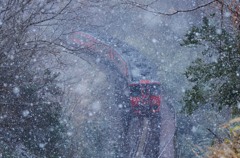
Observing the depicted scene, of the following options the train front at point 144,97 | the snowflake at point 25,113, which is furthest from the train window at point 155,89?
the snowflake at point 25,113

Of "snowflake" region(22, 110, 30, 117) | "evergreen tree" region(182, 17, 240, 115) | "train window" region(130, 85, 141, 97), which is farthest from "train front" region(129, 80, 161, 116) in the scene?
"snowflake" region(22, 110, 30, 117)

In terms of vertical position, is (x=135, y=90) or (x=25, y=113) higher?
(x=25, y=113)

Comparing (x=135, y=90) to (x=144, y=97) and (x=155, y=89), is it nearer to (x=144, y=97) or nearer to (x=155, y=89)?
(x=144, y=97)

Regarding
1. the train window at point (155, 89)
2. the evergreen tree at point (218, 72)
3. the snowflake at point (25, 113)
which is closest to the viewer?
the evergreen tree at point (218, 72)

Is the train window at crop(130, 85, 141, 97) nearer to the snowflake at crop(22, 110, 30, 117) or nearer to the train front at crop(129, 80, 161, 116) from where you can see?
the train front at crop(129, 80, 161, 116)

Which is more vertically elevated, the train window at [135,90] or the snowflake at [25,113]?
the snowflake at [25,113]

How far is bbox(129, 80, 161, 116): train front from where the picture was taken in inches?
586

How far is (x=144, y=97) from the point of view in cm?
1492

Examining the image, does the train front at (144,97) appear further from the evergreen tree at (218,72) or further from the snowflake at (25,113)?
the snowflake at (25,113)

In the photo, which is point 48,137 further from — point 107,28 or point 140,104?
point 107,28

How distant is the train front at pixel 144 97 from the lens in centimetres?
1488

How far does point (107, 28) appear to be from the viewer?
30000mm

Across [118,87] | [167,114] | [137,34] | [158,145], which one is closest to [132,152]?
[158,145]

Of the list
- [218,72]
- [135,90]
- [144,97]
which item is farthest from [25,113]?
[144,97]
